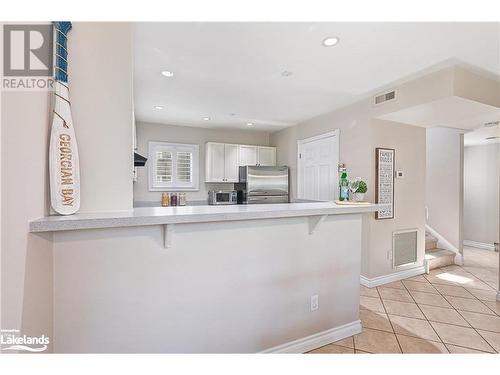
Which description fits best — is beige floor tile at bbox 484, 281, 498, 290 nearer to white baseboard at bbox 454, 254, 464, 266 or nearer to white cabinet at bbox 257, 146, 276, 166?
white baseboard at bbox 454, 254, 464, 266

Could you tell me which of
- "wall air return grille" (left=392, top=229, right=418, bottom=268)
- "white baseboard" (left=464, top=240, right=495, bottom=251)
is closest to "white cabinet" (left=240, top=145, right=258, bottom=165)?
"wall air return grille" (left=392, top=229, right=418, bottom=268)

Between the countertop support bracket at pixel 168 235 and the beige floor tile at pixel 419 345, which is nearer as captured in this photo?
the countertop support bracket at pixel 168 235

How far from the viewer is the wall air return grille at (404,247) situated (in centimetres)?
333

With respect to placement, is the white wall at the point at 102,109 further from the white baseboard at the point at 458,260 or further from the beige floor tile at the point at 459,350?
the white baseboard at the point at 458,260

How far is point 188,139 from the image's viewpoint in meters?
4.77

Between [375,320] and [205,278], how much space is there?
6.07 ft

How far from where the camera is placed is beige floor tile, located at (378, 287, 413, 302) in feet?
9.14

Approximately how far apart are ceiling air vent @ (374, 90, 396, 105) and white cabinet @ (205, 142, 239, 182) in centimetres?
267

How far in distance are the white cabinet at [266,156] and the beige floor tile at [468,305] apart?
355 centimetres

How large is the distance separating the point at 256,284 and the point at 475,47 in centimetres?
259

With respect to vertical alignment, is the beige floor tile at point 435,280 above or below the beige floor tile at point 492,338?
below

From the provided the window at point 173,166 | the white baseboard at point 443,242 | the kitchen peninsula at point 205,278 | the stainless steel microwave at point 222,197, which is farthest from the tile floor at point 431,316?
the window at point 173,166
